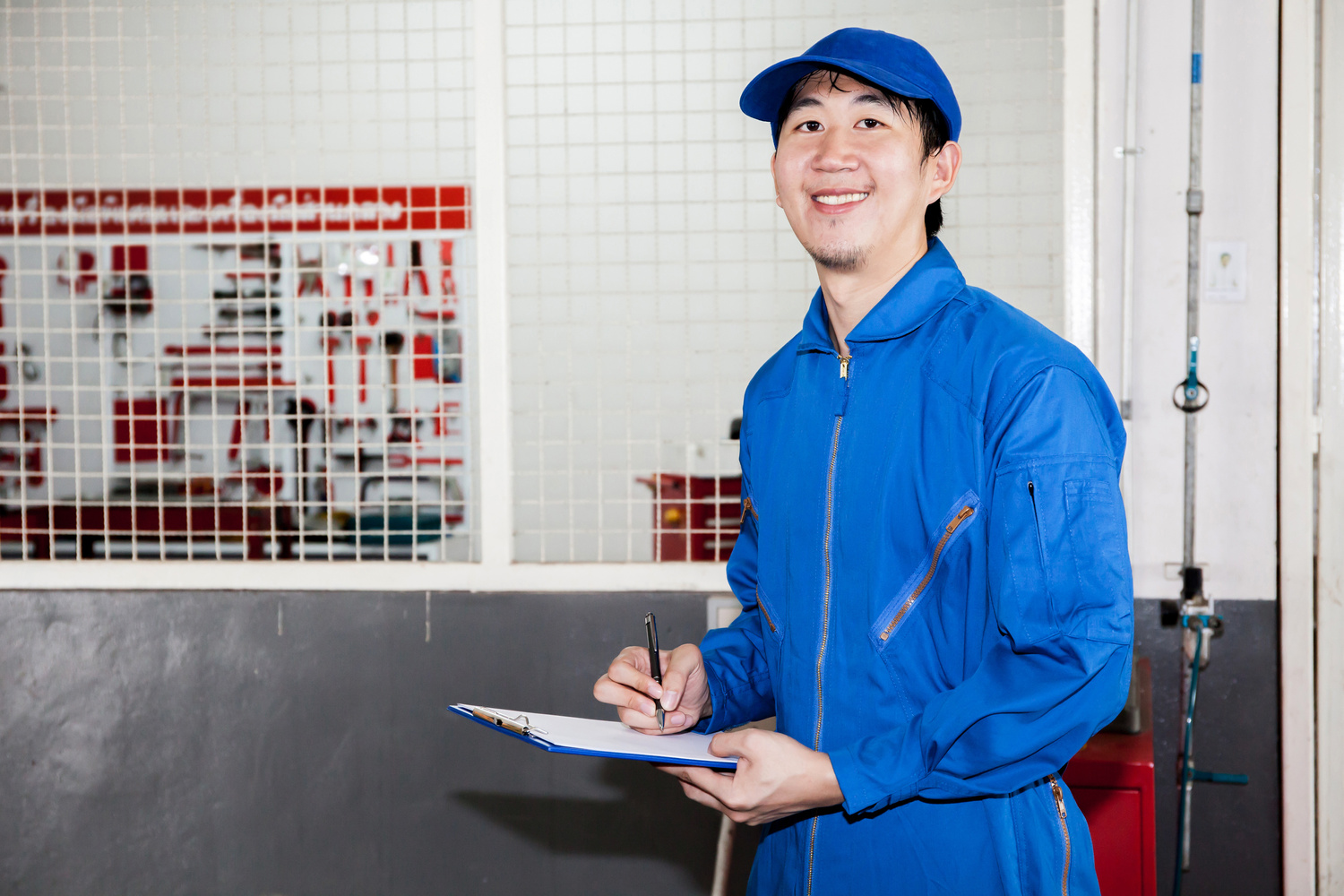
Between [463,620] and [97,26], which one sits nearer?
[463,620]

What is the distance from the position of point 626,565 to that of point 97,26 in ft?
9.77

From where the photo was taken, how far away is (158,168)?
11.2 ft

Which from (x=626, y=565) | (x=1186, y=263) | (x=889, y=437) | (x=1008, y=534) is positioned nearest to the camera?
(x=1008, y=534)

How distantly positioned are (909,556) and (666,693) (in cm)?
40

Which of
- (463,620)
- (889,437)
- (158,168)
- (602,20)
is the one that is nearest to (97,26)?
(158,168)

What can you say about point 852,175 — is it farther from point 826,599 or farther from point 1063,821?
point 1063,821

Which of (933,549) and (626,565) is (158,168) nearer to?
(626,565)

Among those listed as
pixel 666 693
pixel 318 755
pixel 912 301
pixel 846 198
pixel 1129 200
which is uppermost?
pixel 1129 200

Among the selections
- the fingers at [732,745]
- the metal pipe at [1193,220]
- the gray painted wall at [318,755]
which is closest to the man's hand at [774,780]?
the fingers at [732,745]

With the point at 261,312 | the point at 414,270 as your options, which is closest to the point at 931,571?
the point at 414,270

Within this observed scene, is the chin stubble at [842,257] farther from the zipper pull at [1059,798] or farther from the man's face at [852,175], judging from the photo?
the zipper pull at [1059,798]

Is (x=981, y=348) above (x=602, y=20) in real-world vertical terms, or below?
below

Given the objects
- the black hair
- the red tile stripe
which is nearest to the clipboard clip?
the black hair

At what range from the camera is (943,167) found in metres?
1.26
